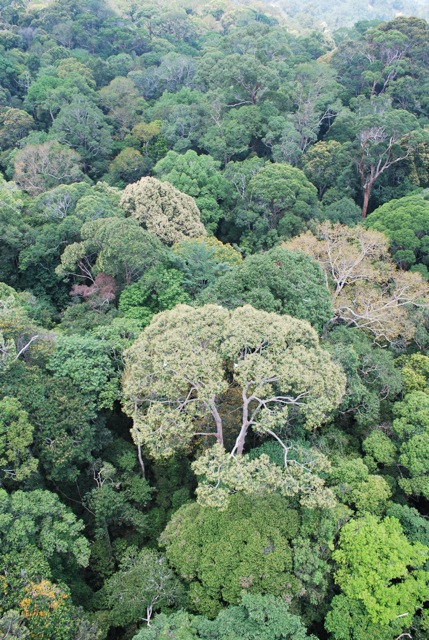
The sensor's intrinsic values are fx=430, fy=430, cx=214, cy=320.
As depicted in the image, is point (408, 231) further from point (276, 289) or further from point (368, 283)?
point (276, 289)

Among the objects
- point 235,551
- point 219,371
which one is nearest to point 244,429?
point 219,371

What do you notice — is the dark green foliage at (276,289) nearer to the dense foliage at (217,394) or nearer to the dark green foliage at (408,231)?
the dense foliage at (217,394)

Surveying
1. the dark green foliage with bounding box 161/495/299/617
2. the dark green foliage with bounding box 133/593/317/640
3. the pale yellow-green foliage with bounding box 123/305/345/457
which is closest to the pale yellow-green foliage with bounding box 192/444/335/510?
the dark green foliage with bounding box 161/495/299/617

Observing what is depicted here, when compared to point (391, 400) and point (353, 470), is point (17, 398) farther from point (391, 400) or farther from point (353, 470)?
point (391, 400)

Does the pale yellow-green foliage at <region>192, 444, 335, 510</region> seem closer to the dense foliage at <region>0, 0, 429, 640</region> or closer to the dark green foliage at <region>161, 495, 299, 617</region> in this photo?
the dense foliage at <region>0, 0, 429, 640</region>

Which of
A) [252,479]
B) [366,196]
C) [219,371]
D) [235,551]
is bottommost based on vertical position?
[235,551]

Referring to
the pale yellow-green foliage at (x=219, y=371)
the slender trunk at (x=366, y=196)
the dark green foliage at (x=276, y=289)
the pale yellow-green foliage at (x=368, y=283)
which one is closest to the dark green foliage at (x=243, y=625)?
the pale yellow-green foliage at (x=219, y=371)

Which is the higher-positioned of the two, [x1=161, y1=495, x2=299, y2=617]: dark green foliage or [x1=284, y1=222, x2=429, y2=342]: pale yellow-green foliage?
[x1=284, y1=222, x2=429, y2=342]: pale yellow-green foliage
